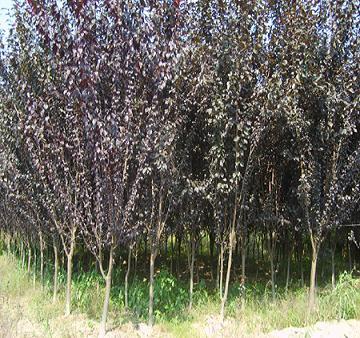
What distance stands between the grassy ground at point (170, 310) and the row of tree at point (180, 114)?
0.28 m

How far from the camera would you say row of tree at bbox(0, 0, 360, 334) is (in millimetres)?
4910

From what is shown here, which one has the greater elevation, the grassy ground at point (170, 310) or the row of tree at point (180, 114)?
the row of tree at point (180, 114)

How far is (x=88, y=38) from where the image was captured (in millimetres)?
4875

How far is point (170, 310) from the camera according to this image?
5.70 m

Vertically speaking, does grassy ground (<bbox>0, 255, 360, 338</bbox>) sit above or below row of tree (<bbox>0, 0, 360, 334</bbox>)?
below

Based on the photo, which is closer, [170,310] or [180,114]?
[180,114]

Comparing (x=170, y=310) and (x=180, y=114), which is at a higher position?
(x=180, y=114)

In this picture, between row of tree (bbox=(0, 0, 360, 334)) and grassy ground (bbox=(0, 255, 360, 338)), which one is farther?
grassy ground (bbox=(0, 255, 360, 338))

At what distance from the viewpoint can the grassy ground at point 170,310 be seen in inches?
201

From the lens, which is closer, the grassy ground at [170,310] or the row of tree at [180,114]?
the row of tree at [180,114]

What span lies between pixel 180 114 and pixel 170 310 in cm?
258

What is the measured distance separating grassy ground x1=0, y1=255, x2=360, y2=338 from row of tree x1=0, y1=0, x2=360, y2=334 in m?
0.28

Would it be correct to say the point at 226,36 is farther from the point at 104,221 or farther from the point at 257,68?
the point at 104,221

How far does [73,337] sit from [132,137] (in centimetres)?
235
